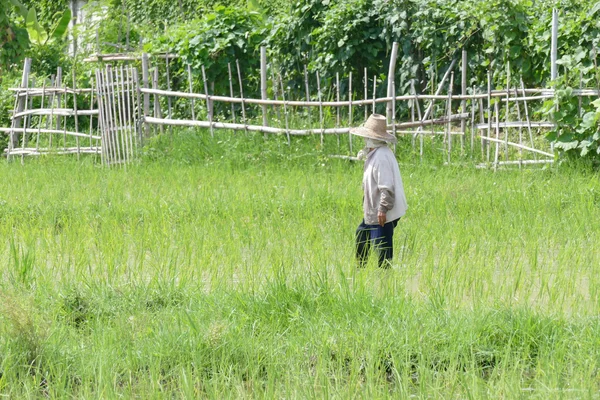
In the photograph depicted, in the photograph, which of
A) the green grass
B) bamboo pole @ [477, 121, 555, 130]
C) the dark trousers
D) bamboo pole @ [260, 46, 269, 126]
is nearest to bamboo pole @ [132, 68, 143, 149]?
bamboo pole @ [260, 46, 269, 126]

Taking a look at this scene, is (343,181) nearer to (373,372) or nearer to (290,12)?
(290,12)

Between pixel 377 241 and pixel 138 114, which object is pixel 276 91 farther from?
pixel 377 241

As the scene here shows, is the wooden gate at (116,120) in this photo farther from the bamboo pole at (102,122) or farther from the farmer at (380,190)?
the farmer at (380,190)

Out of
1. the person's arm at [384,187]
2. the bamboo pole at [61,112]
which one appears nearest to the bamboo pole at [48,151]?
the bamboo pole at [61,112]

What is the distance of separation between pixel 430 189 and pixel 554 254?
2.75m

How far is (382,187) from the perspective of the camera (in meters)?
6.32

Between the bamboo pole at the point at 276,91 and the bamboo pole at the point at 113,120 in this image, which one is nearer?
the bamboo pole at the point at 276,91

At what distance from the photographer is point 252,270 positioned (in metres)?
5.91

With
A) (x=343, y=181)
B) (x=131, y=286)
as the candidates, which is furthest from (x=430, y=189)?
(x=131, y=286)

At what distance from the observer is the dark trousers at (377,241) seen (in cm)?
637

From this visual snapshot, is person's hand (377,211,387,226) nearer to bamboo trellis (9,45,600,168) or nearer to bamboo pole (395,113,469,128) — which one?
bamboo trellis (9,45,600,168)

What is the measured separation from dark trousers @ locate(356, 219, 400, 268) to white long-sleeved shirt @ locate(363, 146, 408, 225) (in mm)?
59

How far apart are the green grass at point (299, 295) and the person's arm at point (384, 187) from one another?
0.38 meters

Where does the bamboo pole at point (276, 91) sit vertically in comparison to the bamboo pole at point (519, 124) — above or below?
above
